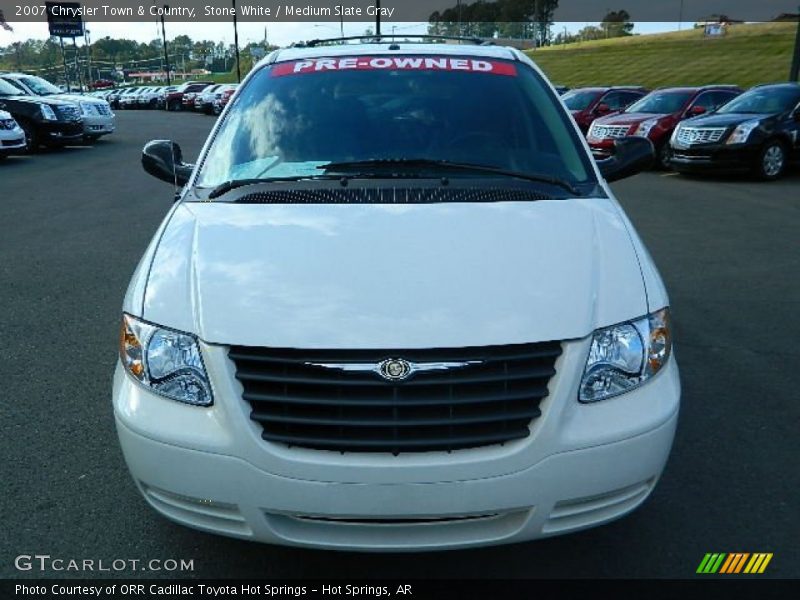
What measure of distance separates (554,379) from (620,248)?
72cm

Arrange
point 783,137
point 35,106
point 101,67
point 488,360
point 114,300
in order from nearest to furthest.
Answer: point 488,360, point 114,300, point 783,137, point 35,106, point 101,67

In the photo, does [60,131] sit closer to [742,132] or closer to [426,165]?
[742,132]

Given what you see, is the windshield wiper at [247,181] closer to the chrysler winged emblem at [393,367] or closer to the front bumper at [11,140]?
the chrysler winged emblem at [393,367]

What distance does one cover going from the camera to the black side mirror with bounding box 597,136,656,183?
12.7ft

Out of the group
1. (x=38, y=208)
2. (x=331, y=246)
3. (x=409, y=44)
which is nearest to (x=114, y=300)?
(x=409, y=44)

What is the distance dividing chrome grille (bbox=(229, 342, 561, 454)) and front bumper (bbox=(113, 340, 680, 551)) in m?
0.04

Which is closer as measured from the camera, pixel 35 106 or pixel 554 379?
pixel 554 379

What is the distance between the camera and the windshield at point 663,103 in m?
15.2

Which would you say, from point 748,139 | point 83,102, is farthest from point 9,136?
Answer: point 748,139

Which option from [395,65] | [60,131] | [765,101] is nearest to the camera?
[395,65]

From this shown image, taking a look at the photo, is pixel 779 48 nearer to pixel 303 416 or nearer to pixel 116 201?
pixel 116 201

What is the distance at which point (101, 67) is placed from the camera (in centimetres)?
13075

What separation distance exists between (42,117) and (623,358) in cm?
1820

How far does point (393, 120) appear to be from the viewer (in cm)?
357
